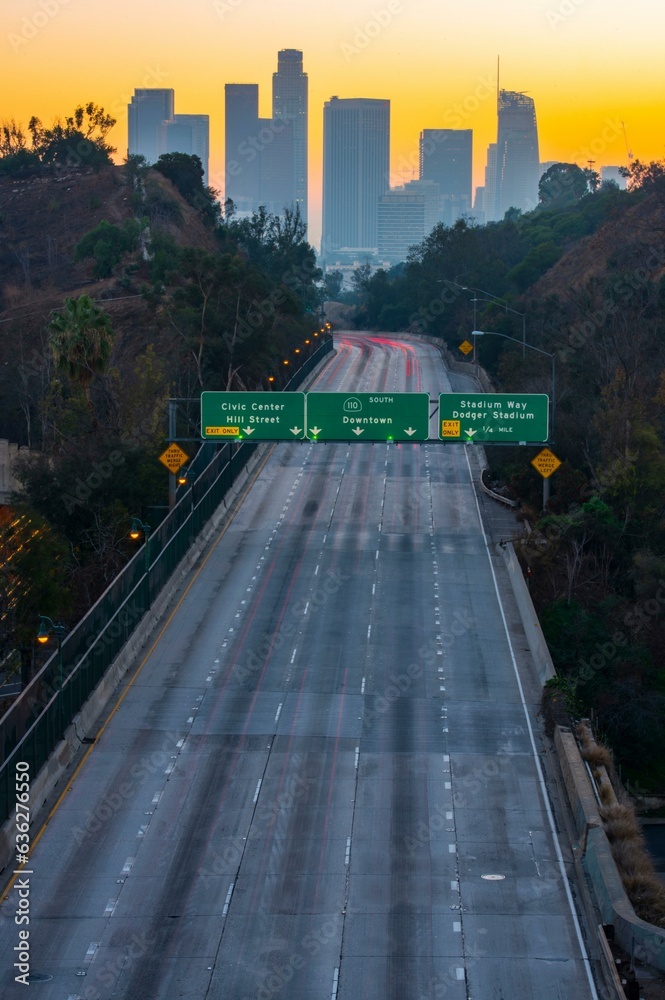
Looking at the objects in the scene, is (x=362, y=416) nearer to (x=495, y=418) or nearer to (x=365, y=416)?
(x=365, y=416)

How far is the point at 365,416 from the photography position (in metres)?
48.0

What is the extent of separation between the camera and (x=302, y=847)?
1065 inches

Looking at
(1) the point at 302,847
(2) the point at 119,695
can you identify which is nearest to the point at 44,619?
(2) the point at 119,695

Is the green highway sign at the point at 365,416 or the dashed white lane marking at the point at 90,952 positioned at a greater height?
the green highway sign at the point at 365,416

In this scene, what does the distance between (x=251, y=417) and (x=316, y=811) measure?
22184 mm

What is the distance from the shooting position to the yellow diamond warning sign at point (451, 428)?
157 ft

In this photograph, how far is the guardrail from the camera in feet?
91.7

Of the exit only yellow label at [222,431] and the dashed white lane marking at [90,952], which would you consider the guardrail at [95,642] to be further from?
the dashed white lane marking at [90,952]

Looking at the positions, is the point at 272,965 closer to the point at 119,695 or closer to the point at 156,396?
the point at 119,695

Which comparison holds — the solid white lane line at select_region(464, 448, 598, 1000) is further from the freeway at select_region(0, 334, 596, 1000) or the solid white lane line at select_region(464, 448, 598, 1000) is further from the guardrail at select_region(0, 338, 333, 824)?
the guardrail at select_region(0, 338, 333, 824)

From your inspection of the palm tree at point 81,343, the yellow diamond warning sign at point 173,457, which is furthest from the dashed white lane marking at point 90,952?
the palm tree at point 81,343

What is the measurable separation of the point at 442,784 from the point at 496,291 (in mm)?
106606

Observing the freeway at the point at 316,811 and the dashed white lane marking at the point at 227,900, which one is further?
the dashed white lane marking at the point at 227,900

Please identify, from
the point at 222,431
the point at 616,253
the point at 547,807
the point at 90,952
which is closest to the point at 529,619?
the point at 547,807
